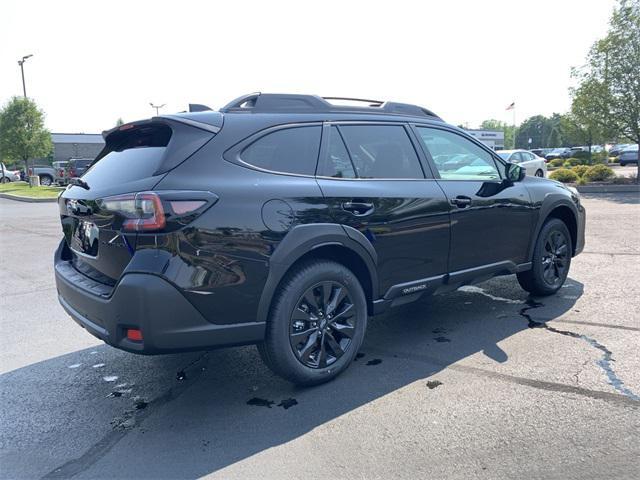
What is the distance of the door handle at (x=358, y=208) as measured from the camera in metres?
3.58

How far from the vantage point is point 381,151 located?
13.4 ft

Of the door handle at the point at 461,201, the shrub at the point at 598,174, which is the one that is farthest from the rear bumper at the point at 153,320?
the shrub at the point at 598,174

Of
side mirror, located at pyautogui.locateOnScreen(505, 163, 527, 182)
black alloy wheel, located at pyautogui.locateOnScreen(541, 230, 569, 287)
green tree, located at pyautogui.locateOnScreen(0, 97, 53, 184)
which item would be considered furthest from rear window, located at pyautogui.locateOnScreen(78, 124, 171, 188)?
green tree, located at pyautogui.locateOnScreen(0, 97, 53, 184)

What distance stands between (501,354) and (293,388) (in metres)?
1.66

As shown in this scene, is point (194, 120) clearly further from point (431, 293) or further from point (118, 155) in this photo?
point (431, 293)

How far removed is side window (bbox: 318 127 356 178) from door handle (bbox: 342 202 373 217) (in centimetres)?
23

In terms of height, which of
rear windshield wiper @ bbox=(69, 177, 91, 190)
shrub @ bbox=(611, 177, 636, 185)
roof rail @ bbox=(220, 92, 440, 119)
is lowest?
shrub @ bbox=(611, 177, 636, 185)

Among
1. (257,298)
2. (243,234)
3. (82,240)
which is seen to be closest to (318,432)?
(257,298)

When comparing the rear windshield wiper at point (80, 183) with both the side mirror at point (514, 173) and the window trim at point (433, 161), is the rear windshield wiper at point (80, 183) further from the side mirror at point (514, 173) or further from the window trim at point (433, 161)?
the side mirror at point (514, 173)

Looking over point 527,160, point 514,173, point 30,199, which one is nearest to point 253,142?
point 514,173

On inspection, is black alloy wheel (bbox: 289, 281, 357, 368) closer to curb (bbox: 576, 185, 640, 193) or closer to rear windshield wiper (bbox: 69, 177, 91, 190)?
rear windshield wiper (bbox: 69, 177, 91, 190)

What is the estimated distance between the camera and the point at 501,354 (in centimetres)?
402

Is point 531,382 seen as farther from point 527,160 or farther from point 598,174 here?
point 527,160

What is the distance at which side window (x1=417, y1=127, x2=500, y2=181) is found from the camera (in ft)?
14.5
